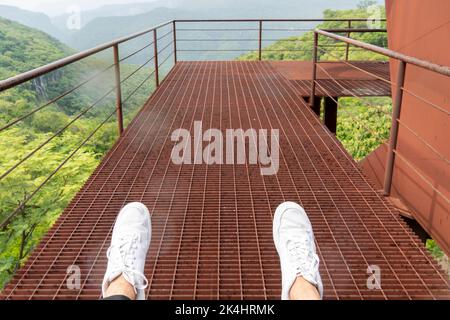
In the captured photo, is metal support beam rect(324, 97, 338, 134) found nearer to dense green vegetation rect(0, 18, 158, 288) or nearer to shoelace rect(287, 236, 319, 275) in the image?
dense green vegetation rect(0, 18, 158, 288)

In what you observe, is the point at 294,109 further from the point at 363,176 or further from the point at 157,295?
the point at 157,295

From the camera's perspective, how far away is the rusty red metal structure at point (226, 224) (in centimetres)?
175

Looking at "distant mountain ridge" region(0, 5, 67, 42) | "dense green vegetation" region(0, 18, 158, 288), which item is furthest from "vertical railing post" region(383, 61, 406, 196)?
"distant mountain ridge" region(0, 5, 67, 42)

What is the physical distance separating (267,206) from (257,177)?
411 mm

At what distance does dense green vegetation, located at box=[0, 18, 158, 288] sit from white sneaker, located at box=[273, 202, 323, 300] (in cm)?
118

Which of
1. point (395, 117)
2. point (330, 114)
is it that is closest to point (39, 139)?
point (330, 114)

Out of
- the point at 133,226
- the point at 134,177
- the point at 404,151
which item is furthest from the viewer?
the point at 404,151

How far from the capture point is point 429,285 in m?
1.73

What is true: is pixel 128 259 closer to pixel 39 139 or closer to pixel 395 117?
pixel 395 117

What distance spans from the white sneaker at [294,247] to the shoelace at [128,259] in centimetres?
56

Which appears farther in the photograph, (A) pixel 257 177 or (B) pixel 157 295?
(A) pixel 257 177

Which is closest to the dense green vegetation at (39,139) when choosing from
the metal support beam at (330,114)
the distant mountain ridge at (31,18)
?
the metal support beam at (330,114)

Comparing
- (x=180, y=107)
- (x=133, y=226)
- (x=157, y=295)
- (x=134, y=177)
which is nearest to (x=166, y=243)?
(x=133, y=226)

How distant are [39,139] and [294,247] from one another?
10192mm
